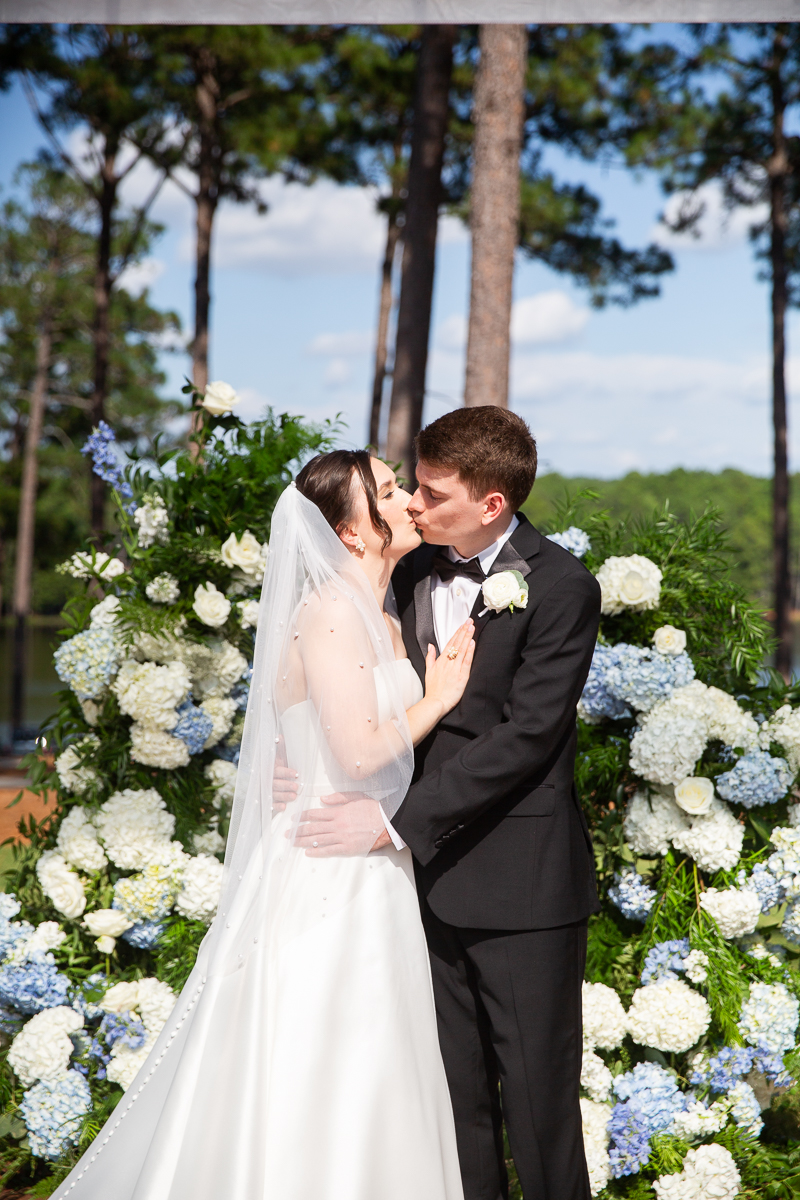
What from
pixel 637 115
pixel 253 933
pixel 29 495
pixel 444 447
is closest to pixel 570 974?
pixel 253 933

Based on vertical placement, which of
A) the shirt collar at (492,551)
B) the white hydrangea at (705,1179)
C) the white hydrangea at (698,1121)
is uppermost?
the shirt collar at (492,551)

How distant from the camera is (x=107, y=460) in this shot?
154 inches

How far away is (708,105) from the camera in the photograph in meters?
14.5

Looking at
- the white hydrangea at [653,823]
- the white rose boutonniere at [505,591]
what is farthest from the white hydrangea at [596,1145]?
the white rose boutonniere at [505,591]

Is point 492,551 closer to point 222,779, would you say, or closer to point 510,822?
point 510,822

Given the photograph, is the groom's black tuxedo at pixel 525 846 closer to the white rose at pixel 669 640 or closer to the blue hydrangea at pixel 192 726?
the white rose at pixel 669 640

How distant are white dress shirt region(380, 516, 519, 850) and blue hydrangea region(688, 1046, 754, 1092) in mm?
1732

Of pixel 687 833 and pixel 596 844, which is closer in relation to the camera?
pixel 687 833

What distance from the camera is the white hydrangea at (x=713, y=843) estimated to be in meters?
3.45

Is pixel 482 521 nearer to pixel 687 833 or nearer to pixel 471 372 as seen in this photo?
pixel 687 833

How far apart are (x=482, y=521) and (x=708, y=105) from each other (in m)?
14.2

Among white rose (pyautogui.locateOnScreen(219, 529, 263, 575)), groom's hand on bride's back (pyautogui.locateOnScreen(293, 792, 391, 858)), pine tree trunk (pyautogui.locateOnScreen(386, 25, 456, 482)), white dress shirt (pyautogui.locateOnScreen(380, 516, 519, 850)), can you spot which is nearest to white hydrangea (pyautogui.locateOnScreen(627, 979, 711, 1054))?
groom's hand on bride's back (pyautogui.locateOnScreen(293, 792, 391, 858))

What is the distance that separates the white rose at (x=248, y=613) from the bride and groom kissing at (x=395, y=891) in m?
1.01

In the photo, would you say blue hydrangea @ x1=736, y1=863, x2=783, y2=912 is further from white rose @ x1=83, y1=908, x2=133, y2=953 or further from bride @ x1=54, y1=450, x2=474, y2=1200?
white rose @ x1=83, y1=908, x2=133, y2=953
